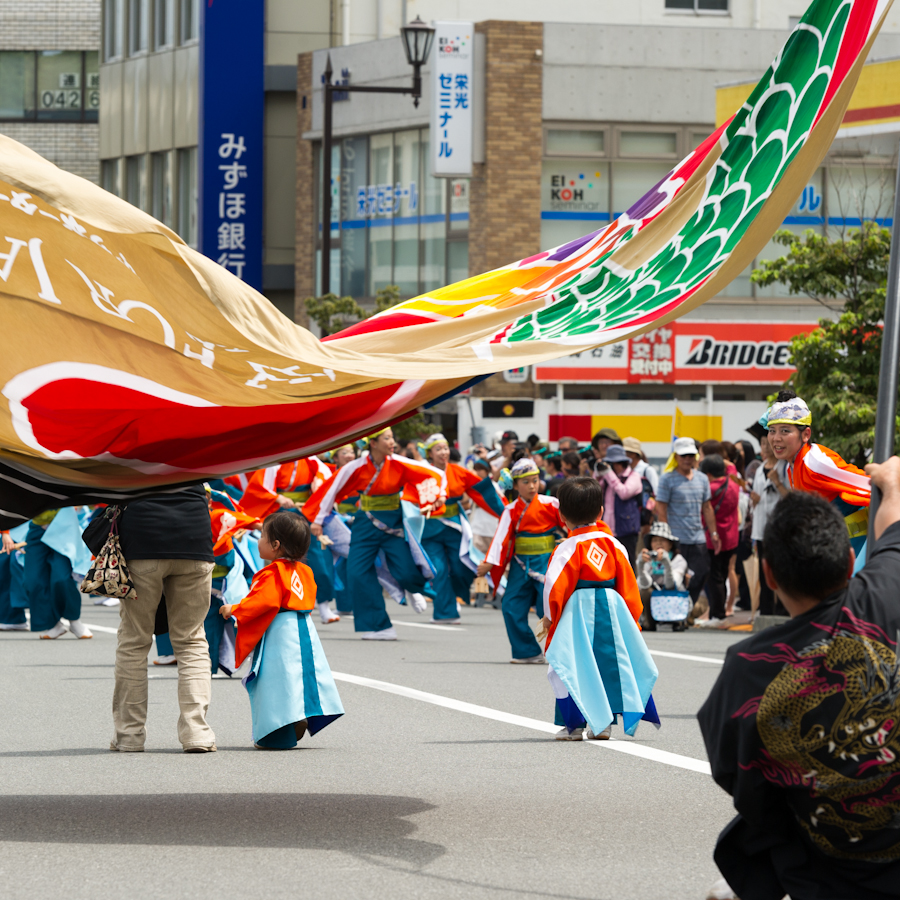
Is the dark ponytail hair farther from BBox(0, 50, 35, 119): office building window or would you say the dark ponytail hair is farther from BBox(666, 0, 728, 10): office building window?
BBox(0, 50, 35, 119): office building window

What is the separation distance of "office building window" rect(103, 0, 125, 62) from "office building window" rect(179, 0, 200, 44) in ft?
12.0

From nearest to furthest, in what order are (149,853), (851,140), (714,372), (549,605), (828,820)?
(828,820)
(149,853)
(549,605)
(851,140)
(714,372)

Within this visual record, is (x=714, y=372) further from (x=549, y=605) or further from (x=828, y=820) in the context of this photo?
(x=828, y=820)

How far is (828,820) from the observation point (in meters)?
3.95

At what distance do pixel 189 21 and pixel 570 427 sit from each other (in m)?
16.7

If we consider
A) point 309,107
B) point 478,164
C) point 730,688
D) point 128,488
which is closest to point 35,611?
point 128,488

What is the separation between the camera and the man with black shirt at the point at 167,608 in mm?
8664

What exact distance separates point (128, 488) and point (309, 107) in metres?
32.0

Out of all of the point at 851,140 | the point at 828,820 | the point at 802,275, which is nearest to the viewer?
the point at 828,820

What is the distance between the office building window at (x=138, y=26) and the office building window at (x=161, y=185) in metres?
3.14

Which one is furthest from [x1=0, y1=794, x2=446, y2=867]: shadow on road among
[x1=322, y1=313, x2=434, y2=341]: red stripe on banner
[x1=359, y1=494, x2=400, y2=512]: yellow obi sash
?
[x1=359, y1=494, x2=400, y2=512]: yellow obi sash

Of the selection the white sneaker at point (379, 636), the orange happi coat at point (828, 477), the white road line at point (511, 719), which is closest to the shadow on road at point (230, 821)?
the white road line at point (511, 719)

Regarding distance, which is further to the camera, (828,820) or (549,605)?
(549,605)

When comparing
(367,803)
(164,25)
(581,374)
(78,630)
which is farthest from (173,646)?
(164,25)
